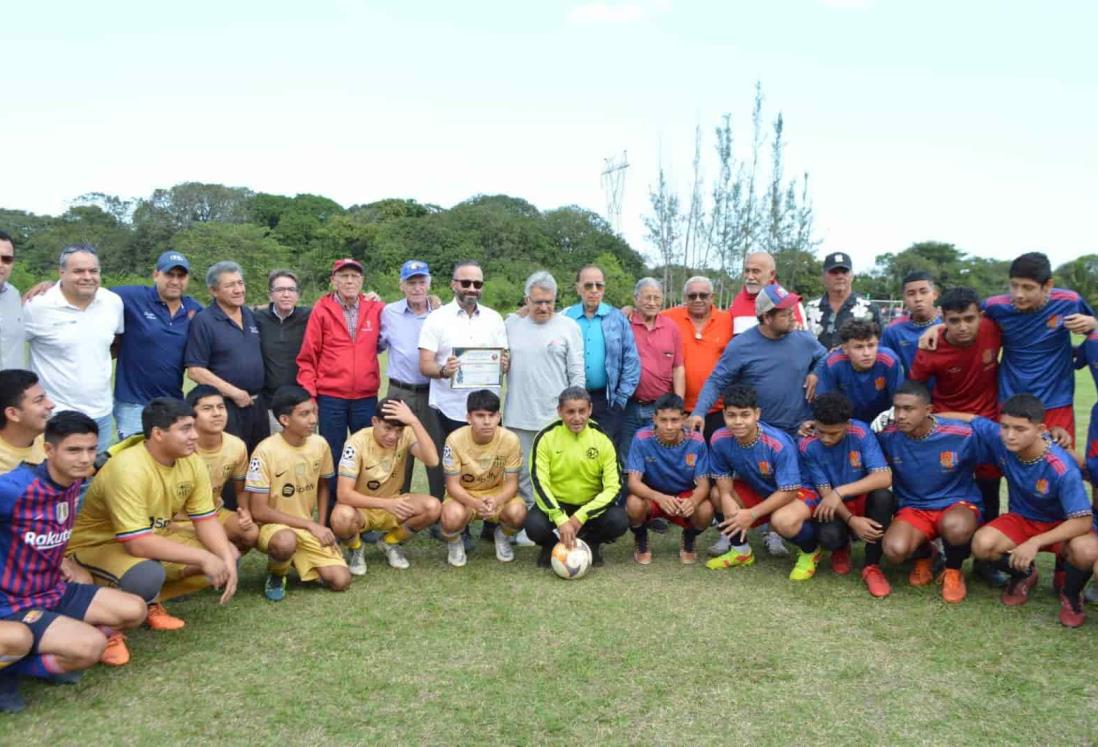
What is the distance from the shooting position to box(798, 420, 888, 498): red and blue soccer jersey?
5062mm

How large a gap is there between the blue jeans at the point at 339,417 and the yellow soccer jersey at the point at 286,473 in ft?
2.14

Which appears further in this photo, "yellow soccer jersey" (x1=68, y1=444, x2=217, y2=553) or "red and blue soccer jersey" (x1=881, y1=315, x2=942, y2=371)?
"red and blue soccer jersey" (x1=881, y1=315, x2=942, y2=371)

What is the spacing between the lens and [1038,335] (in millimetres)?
4879

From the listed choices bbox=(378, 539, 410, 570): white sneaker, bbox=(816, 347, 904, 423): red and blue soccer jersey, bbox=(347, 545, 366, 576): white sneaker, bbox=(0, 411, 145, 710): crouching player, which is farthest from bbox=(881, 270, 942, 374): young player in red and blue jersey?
bbox=(0, 411, 145, 710): crouching player

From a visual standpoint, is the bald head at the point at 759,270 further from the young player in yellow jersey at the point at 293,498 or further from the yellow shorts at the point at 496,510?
the young player in yellow jersey at the point at 293,498

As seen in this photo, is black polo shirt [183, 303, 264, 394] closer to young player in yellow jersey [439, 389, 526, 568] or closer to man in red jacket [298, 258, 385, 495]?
man in red jacket [298, 258, 385, 495]

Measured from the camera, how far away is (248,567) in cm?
524

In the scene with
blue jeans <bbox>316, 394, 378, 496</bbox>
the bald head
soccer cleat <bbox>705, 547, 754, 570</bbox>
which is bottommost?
soccer cleat <bbox>705, 547, 754, 570</bbox>

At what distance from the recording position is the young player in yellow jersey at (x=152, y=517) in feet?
13.1

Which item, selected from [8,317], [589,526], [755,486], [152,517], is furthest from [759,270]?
[8,317]

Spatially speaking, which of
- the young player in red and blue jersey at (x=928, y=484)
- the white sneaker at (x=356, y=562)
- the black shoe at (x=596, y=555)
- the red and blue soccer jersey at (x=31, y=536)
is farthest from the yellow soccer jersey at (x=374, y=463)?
the young player in red and blue jersey at (x=928, y=484)

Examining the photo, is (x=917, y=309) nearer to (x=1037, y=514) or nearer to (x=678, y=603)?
(x=1037, y=514)

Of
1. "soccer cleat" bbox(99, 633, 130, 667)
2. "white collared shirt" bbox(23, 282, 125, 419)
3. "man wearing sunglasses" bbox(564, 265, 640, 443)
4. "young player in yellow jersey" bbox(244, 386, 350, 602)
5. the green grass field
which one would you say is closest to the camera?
the green grass field

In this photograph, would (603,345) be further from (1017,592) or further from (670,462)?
(1017,592)
